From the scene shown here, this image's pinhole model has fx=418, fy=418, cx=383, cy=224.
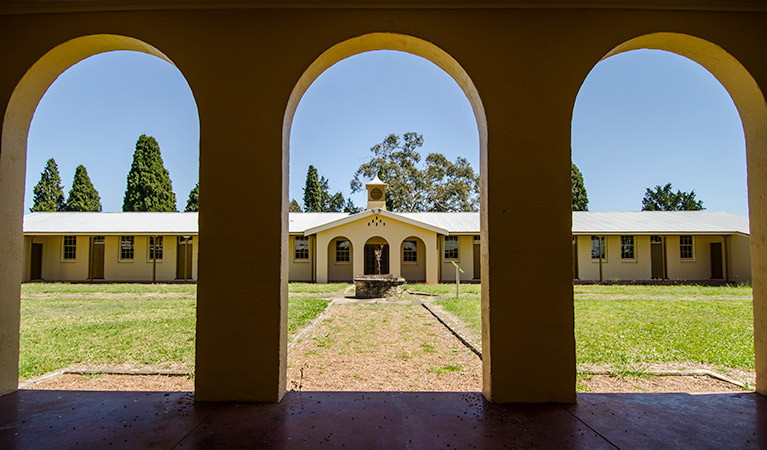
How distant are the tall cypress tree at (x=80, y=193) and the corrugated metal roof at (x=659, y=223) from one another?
119 feet

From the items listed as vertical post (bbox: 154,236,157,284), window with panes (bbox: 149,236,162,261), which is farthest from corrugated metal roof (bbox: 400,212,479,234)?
window with panes (bbox: 149,236,162,261)

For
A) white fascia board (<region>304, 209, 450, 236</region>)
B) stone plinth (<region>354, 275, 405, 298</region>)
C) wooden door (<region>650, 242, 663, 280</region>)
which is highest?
white fascia board (<region>304, 209, 450, 236</region>)

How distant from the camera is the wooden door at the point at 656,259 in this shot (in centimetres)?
2045

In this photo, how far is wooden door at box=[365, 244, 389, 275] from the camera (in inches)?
838

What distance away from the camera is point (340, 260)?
21.3m

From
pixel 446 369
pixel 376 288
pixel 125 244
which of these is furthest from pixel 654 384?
pixel 125 244

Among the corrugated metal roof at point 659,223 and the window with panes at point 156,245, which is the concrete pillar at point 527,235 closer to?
the corrugated metal roof at point 659,223

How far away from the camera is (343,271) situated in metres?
21.1

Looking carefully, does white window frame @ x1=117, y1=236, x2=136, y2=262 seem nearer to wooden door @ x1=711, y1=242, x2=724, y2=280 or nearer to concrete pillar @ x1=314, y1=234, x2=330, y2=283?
concrete pillar @ x1=314, y1=234, x2=330, y2=283

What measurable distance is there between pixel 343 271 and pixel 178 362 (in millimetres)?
15664

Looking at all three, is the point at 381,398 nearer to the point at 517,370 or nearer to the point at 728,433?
the point at 517,370

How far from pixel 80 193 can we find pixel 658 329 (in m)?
39.6

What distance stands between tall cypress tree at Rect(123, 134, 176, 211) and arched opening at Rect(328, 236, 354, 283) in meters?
17.4

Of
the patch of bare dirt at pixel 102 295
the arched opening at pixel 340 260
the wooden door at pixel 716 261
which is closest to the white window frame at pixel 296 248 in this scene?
the arched opening at pixel 340 260
